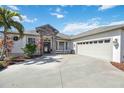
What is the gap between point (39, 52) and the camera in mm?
22672

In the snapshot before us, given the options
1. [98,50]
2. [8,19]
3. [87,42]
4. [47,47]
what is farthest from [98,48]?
[47,47]

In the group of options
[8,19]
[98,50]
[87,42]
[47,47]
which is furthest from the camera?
[47,47]

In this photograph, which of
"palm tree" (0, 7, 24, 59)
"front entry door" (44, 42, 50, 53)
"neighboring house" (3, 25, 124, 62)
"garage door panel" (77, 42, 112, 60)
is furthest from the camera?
"front entry door" (44, 42, 50, 53)

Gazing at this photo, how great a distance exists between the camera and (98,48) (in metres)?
17.0

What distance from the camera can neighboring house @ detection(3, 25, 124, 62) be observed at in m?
13.9

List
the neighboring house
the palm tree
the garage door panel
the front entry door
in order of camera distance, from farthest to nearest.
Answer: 1. the front entry door
2. the palm tree
3. the garage door panel
4. the neighboring house

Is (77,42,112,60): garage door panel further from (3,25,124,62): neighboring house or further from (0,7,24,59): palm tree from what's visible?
(0,7,24,59): palm tree

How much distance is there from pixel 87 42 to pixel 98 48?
3458 millimetres

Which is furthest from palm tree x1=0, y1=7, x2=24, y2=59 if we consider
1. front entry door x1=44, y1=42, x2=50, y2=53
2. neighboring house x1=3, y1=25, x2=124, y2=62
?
front entry door x1=44, y1=42, x2=50, y2=53

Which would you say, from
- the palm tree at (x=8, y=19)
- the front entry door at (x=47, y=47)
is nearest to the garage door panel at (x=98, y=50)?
the front entry door at (x=47, y=47)

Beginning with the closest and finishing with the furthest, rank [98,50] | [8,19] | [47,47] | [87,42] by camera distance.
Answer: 1. [8,19]
2. [98,50]
3. [87,42]
4. [47,47]

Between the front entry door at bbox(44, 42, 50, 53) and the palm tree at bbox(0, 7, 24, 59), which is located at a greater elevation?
the palm tree at bbox(0, 7, 24, 59)

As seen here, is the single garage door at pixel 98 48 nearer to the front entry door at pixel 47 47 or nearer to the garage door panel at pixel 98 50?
the garage door panel at pixel 98 50

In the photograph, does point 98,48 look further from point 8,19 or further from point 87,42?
point 8,19
